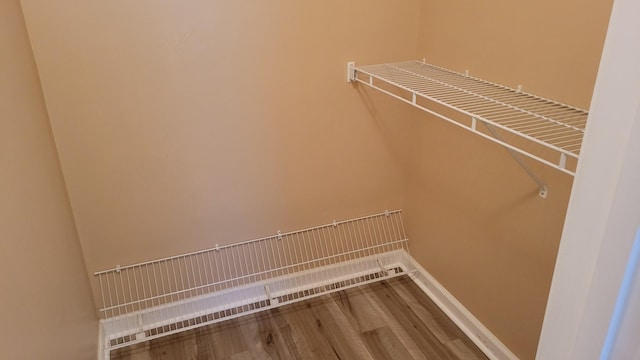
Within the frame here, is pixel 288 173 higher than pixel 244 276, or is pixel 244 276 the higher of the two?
pixel 288 173

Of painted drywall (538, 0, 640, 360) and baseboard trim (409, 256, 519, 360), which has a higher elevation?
painted drywall (538, 0, 640, 360)

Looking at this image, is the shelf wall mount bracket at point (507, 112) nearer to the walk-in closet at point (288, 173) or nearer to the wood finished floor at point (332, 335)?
the walk-in closet at point (288, 173)

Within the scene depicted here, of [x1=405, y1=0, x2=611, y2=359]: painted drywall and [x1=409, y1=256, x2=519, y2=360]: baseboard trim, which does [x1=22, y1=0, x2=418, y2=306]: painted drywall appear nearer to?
[x1=405, y1=0, x2=611, y2=359]: painted drywall

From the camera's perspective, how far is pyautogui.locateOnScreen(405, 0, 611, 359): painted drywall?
134cm

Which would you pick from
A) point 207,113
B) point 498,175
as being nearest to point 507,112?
point 498,175

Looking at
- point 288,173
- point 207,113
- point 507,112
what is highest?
point 507,112

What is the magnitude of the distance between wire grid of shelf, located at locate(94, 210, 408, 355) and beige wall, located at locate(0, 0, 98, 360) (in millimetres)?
255

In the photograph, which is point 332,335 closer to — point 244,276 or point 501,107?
point 244,276

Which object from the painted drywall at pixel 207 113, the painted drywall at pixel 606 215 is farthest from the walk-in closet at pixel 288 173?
the painted drywall at pixel 606 215

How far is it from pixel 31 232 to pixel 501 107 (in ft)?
4.51

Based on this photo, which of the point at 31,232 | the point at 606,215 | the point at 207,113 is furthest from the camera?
the point at 207,113

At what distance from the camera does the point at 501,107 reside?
4.66 ft

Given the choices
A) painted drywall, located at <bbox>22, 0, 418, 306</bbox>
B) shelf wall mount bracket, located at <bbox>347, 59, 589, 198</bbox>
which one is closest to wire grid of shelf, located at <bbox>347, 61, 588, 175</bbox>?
shelf wall mount bracket, located at <bbox>347, 59, 589, 198</bbox>

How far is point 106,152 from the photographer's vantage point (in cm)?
176
